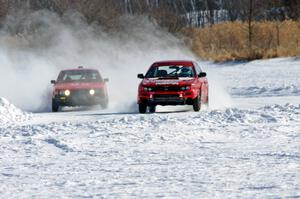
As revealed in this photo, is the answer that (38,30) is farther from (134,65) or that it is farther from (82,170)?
(82,170)

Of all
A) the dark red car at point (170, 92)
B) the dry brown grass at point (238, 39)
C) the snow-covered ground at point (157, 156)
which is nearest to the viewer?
the snow-covered ground at point (157, 156)

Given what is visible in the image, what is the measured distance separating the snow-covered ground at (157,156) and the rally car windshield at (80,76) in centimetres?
442

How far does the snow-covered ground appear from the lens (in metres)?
9.55

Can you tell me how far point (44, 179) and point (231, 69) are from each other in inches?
1262

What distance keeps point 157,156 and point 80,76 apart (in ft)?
45.0

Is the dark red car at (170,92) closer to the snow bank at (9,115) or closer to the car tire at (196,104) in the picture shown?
the car tire at (196,104)

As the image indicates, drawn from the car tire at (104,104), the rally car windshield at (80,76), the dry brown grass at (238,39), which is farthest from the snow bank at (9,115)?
the dry brown grass at (238,39)

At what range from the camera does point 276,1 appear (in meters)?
86.3

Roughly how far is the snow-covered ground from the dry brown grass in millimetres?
28951

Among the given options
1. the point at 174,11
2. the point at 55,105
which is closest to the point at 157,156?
the point at 55,105

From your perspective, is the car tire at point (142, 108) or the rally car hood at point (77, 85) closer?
the car tire at point (142, 108)

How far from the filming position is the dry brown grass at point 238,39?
4845 centimetres

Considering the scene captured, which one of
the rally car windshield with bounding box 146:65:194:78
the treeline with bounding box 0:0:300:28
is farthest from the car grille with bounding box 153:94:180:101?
the treeline with bounding box 0:0:300:28

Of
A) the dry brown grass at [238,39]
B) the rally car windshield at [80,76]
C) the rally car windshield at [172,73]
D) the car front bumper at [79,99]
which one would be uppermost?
the rally car windshield at [172,73]
